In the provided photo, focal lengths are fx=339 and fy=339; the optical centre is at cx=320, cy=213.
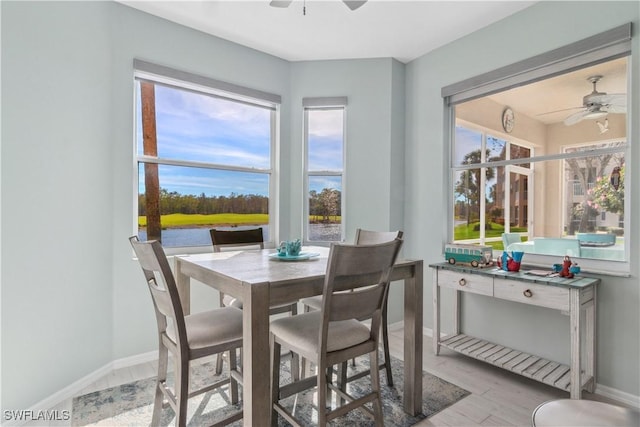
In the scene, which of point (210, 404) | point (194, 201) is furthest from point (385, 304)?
point (194, 201)

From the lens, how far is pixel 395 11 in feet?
8.74

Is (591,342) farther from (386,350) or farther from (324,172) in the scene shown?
(324,172)

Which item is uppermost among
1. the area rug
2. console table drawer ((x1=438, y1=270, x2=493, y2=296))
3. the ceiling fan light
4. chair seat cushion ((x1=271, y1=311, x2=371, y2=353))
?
the ceiling fan light

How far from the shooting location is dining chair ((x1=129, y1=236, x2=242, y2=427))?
1.48 meters

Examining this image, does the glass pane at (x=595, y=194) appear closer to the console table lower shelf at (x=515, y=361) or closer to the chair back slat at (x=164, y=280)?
the console table lower shelf at (x=515, y=361)

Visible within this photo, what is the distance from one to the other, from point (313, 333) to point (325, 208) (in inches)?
82.8

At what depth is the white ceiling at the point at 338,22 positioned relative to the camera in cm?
260

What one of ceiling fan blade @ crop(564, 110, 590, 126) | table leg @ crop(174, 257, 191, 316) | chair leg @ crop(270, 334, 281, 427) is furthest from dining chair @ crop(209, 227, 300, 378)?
ceiling fan blade @ crop(564, 110, 590, 126)

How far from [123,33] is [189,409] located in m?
2.71

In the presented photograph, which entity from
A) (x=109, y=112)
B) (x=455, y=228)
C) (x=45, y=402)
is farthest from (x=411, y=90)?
(x=45, y=402)

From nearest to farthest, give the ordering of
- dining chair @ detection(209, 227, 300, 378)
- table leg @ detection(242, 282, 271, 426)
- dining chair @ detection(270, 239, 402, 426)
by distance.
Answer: table leg @ detection(242, 282, 271, 426)
dining chair @ detection(270, 239, 402, 426)
dining chair @ detection(209, 227, 300, 378)

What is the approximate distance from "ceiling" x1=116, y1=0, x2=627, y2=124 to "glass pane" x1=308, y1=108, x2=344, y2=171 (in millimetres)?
645

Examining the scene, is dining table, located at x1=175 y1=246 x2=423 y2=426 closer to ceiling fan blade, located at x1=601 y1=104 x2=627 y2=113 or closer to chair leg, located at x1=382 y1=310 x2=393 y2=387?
chair leg, located at x1=382 y1=310 x2=393 y2=387

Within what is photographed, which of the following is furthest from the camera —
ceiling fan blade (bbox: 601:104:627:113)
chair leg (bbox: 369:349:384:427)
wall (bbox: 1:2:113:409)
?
ceiling fan blade (bbox: 601:104:627:113)
